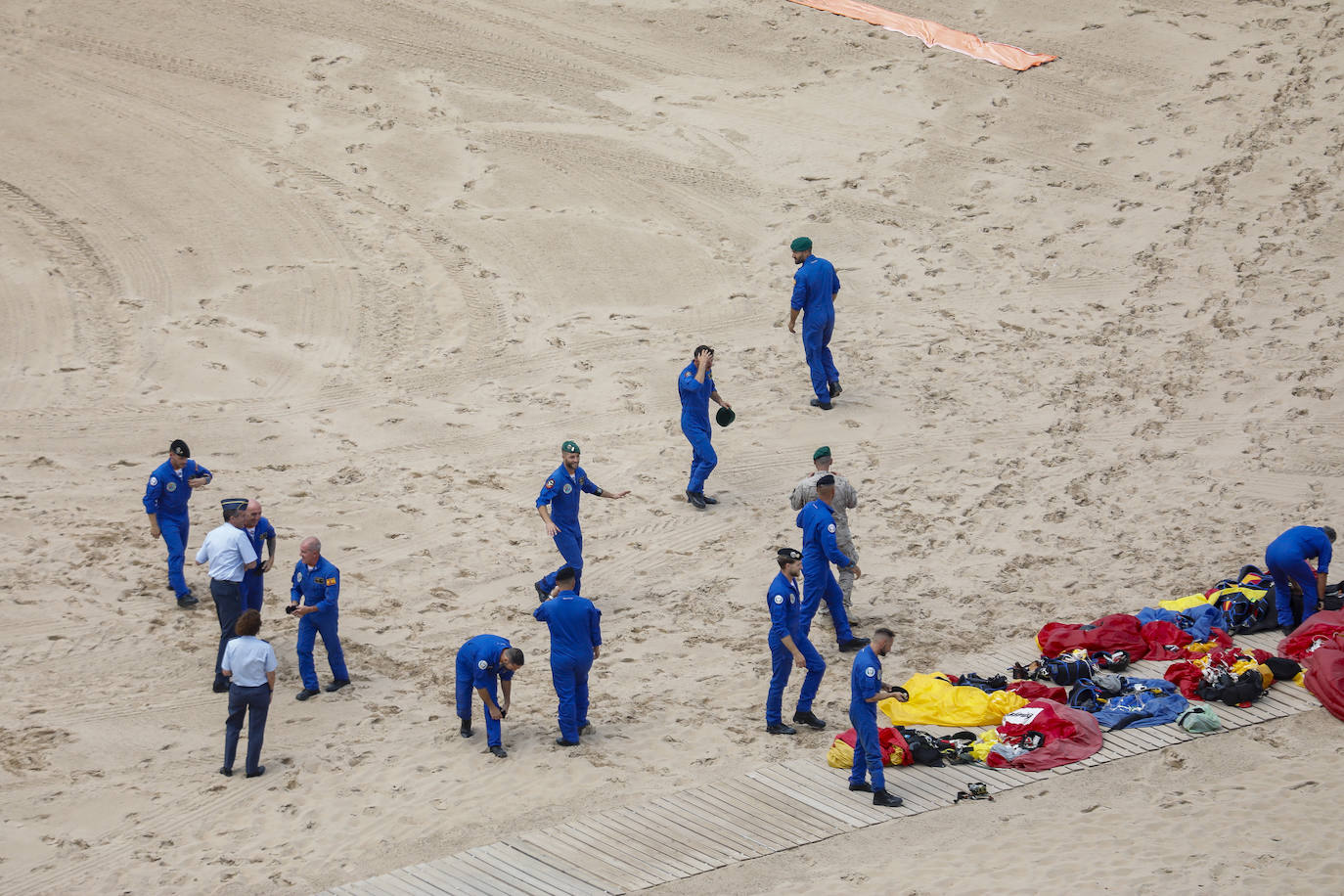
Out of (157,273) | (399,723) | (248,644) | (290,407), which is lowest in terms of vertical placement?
(399,723)

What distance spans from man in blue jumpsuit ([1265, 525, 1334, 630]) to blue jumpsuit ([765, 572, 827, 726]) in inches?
170

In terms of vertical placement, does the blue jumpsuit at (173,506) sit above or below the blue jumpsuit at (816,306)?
below

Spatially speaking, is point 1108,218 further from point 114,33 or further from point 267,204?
point 114,33

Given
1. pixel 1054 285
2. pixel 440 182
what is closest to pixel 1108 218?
pixel 1054 285

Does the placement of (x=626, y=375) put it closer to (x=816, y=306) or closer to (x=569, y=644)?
(x=816, y=306)

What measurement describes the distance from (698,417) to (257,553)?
16.0 ft

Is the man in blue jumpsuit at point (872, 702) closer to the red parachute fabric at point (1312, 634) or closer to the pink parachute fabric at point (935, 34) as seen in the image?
the red parachute fabric at point (1312, 634)

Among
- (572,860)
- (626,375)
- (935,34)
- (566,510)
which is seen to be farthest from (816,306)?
(572,860)

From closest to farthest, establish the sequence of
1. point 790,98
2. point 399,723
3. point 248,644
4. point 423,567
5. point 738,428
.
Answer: point 248,644 → point 399,723 → point 423,567 → point 738,428 → point 790,98

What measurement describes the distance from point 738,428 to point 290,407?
5502mm

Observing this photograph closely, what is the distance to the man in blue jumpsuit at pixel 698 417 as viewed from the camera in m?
13.7

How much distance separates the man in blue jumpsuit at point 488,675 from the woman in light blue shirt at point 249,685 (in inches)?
58.0

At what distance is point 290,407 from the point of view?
1557cm

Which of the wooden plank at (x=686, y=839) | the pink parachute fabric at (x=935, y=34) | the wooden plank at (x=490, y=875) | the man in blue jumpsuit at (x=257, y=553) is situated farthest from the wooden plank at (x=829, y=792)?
the pink parachute fabric at (x=935, y=34)
